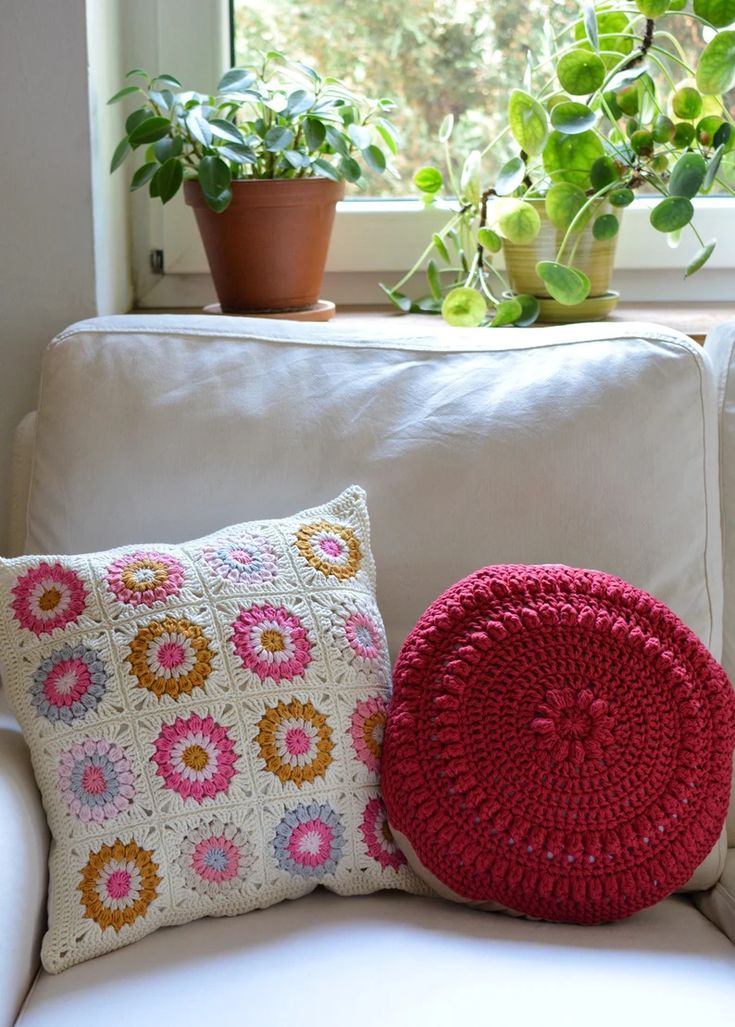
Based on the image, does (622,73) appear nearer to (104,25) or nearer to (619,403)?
(619,403)

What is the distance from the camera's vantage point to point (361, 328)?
1.22m

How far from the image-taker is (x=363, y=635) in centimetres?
100

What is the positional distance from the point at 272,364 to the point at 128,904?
1.78ft

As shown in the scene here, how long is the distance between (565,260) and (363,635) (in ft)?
2.52

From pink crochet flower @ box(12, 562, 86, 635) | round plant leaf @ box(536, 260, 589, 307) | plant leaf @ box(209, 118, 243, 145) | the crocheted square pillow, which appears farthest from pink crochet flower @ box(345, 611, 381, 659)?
plant leaf @ box(209, 118, 243, 145)

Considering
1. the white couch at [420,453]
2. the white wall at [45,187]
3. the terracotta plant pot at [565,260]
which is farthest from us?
the terracotta plant pot at [565,260]

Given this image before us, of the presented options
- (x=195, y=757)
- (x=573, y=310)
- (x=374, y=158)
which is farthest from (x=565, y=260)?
(x=195, y=757)

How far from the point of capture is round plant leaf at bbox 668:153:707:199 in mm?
1357

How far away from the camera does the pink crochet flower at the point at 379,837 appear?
969mm

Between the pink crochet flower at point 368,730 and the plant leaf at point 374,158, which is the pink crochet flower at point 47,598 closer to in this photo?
the pink crochet flower at point 368,730

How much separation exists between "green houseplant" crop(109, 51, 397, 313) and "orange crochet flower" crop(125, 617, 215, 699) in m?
0.66

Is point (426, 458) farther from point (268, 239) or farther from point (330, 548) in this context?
point (268, 239)

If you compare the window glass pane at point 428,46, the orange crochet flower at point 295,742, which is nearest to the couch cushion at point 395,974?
the orange crochet flower at point 295,742

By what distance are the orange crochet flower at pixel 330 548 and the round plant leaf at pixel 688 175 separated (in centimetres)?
65
